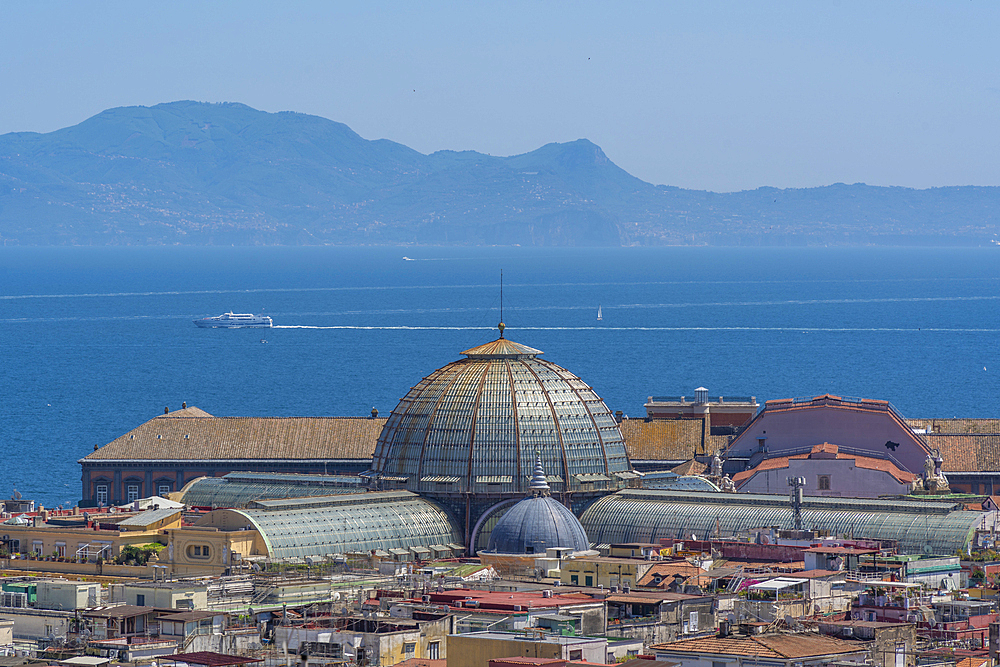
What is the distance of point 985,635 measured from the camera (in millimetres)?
64938

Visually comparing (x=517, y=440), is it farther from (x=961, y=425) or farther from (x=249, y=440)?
(x=961, y=425)

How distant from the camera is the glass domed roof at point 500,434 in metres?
100

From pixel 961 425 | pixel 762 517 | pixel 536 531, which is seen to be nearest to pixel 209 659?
pixel 536 531

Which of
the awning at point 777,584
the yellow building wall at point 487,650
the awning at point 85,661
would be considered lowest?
the awning at point 85,661

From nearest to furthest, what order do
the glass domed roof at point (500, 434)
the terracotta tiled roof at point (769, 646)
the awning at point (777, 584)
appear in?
the terracotta tiled roof at point (769, 646) → the awning at point (777, 584) → the glass domed roof at point (500, 434)

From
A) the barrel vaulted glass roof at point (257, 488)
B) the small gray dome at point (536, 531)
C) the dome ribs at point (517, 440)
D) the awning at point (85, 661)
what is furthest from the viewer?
the barrel vaulted glass roof at point (257, 488)

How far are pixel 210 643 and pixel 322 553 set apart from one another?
30480 mm

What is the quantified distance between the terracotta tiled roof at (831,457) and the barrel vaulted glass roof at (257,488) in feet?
67.6

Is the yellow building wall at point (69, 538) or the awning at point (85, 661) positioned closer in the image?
the awning at point (85, 661)

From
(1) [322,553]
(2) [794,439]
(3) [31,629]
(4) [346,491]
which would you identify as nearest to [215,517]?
(1) [322,553]

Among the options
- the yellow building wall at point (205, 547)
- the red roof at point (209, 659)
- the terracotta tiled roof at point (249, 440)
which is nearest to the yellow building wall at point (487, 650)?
the red roof at point (209, 659)

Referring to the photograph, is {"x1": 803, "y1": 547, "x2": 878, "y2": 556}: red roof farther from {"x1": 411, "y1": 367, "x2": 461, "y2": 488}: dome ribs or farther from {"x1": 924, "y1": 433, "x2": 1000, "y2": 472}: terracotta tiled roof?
{"x1": 924, "y1": 433, "x2": 1000, "y2": 472}: terracotta tiled roof

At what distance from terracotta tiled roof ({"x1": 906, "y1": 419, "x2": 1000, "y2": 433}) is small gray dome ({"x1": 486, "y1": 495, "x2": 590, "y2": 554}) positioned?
5240 cm

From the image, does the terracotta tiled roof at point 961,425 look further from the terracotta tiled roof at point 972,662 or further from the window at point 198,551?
the terracotta tiled roof at point 972,662
